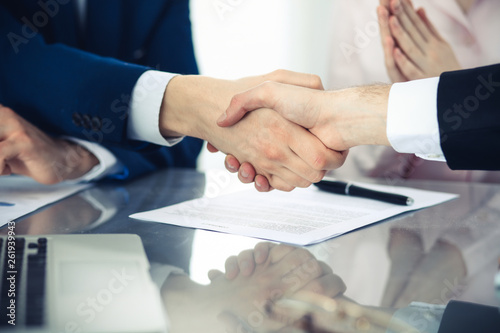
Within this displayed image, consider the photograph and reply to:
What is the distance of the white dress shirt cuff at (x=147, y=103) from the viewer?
1.08m

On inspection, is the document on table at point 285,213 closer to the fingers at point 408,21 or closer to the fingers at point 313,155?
the fingers at point 313,155

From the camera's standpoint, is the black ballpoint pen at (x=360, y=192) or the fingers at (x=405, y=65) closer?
the black ballpoint pen at (x=360, y=192)

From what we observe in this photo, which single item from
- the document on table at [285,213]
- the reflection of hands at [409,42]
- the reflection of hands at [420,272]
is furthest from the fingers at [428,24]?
the reflection of hands at [420,272]

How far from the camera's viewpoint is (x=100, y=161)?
1126 millimetres

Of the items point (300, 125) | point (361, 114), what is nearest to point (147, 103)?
point (300, 125)

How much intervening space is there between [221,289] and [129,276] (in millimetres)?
100

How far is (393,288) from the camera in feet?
1.88

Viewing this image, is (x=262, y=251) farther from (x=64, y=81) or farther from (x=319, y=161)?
(x=64, y=81)

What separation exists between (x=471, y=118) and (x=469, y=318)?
1.17ft

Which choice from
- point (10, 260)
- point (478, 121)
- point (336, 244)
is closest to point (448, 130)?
point (478, 121)

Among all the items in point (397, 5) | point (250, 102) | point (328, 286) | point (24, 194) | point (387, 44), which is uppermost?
point (397, 5)

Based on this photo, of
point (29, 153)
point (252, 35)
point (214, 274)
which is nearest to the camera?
point (214, 274)

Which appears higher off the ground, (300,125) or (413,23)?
(413,23)

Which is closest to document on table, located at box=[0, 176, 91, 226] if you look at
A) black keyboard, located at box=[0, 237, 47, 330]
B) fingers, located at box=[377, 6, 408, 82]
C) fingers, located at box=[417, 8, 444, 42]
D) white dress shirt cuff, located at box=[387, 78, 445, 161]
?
black keyboard, located at box=[0, 237, 47, 330]
